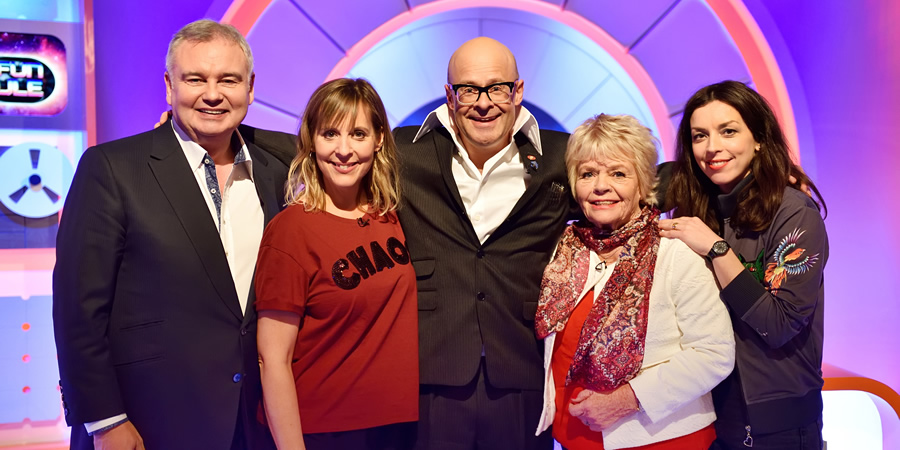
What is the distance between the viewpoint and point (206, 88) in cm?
195

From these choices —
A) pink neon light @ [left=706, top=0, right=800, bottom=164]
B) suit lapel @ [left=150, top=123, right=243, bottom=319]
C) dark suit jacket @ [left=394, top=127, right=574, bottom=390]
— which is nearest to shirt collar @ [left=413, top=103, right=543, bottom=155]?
dark suit jacket @ [left=394, top=127, right=574, bottom=390]

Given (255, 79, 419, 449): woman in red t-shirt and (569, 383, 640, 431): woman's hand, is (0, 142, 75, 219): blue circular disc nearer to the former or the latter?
(255, 79, 419, 449): woman in red t-shirt

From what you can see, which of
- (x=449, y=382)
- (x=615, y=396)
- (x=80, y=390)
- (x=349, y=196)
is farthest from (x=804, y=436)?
(x=80, y=390)

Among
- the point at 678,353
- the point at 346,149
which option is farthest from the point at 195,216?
the point at 678,353

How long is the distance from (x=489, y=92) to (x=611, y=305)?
33.9 inches

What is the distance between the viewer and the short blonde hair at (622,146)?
6.30ft

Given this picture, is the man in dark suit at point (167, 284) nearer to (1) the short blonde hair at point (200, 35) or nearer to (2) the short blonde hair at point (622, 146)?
(1) the short blonde hair at point (200, 35)

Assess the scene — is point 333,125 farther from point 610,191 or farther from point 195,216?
point 610,191

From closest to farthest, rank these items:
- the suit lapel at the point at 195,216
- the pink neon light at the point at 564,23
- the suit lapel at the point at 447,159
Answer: the suit lapel at the point at 195,216 → the suit lapel at the point at 447,159 → the pink neon light at the point at 564,23

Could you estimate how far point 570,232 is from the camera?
6.86ft

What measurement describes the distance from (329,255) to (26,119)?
200 centimetres

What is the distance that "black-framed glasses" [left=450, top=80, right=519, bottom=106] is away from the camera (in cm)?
217

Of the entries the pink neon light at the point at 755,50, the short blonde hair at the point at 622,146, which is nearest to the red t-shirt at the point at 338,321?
the short blonde hair at the point at 622,146

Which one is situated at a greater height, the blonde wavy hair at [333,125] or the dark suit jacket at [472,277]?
the blonde wavy hair at [333,125]
